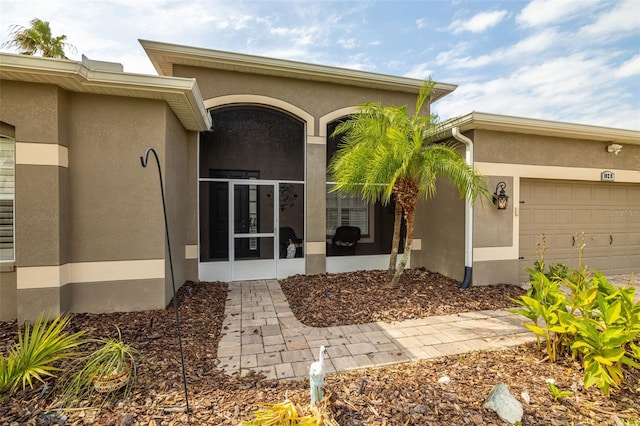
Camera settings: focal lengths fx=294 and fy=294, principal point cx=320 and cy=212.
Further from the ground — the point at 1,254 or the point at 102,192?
the point at 102,192

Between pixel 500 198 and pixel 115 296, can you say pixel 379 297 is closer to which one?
pixel 500 198

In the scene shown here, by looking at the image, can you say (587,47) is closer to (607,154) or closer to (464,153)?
(607,154)

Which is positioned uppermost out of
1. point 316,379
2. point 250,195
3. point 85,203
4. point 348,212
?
point 250,195

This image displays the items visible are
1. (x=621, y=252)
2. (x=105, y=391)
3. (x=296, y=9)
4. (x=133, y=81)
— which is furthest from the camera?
(x=621, y=252)

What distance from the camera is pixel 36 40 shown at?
31.0 ft

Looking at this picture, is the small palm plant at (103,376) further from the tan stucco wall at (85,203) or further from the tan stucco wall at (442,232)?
the tan stucco wall at (442,232)

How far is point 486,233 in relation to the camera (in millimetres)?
5801

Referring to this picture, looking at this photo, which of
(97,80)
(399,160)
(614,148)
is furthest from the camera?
(614,148)

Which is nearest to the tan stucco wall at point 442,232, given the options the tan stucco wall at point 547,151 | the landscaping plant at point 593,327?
the tan stucco wall at point 547,151

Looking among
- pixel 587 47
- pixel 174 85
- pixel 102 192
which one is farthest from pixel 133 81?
pixel 587 47

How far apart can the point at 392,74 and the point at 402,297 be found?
4.94 m

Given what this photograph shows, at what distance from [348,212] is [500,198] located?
399cm

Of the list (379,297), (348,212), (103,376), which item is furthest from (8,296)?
(348,212)

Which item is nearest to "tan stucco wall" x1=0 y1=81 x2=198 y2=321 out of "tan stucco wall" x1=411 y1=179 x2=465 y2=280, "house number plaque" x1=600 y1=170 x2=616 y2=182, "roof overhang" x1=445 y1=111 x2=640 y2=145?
"roof overhang" x1=445 y1=111 x2=640 y2=145
